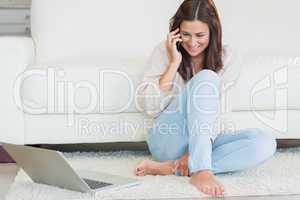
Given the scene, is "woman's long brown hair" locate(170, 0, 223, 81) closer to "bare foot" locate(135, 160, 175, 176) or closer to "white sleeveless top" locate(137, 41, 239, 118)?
"white sleeveless top" locate(137, 41, 239, 118)

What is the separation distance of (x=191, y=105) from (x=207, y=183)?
0.25 m

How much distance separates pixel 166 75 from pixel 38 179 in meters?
0.54

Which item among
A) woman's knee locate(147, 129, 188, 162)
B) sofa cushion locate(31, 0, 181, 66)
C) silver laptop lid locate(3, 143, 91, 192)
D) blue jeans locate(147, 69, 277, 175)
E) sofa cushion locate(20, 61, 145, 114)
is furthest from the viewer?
sofa cushion locate(31, 0, 181, 66)

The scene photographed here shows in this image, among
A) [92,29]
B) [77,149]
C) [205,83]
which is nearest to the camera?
[205,83]

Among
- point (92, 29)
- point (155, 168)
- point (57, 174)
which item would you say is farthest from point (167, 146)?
point (92, 29)

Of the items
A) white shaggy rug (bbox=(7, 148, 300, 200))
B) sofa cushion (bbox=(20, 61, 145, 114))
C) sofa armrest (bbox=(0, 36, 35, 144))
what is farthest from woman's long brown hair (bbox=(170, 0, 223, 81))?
sofa armrest (bbox=(0, 36, 35, 144))

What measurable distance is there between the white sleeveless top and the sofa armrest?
0.50m

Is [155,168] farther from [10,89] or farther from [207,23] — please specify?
[10,89]

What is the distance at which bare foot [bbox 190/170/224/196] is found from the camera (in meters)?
1.76

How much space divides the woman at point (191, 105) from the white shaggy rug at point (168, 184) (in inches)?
2.1

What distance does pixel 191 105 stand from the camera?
1.88 metres

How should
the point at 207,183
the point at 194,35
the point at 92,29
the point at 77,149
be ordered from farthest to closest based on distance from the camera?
the point at 92,29
the point at 77,149
the point at 194,35
the point at 207,183

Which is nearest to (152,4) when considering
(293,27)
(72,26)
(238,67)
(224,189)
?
(72,26)

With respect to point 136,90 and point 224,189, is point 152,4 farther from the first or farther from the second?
point 224,189
